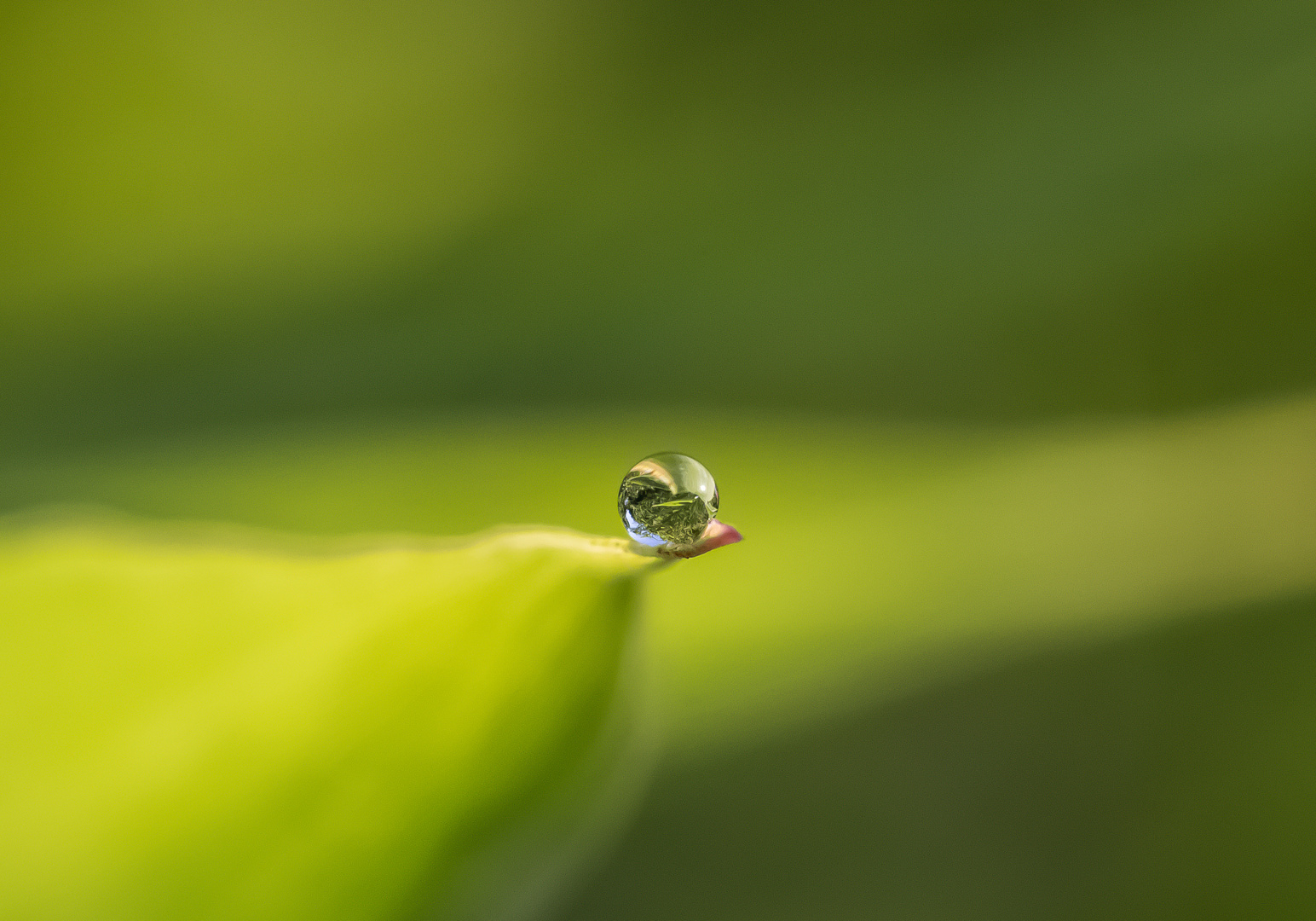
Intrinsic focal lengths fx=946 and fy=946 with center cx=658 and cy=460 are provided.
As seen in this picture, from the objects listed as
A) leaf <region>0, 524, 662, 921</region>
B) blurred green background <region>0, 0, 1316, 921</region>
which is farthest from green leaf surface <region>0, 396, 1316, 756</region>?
leaf <region>0, 524, 662, 921</region>

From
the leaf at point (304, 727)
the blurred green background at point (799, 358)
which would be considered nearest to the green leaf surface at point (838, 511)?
the blurred green background at point (799, 358)

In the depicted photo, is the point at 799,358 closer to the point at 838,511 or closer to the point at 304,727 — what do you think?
the point at 838,511

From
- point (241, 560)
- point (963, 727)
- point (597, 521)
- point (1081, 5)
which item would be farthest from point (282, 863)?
point (1081, 5)

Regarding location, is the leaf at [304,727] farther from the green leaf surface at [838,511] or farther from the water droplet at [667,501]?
the green leaf surface at [838,511]

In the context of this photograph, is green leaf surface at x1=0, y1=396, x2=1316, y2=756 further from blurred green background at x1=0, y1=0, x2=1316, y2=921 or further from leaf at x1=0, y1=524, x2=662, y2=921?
leaf at x1=0, y1=524, x2=662, y2=921

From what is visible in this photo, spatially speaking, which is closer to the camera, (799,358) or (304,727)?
(304,727)

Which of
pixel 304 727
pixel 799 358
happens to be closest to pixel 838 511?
pixel 799 358
